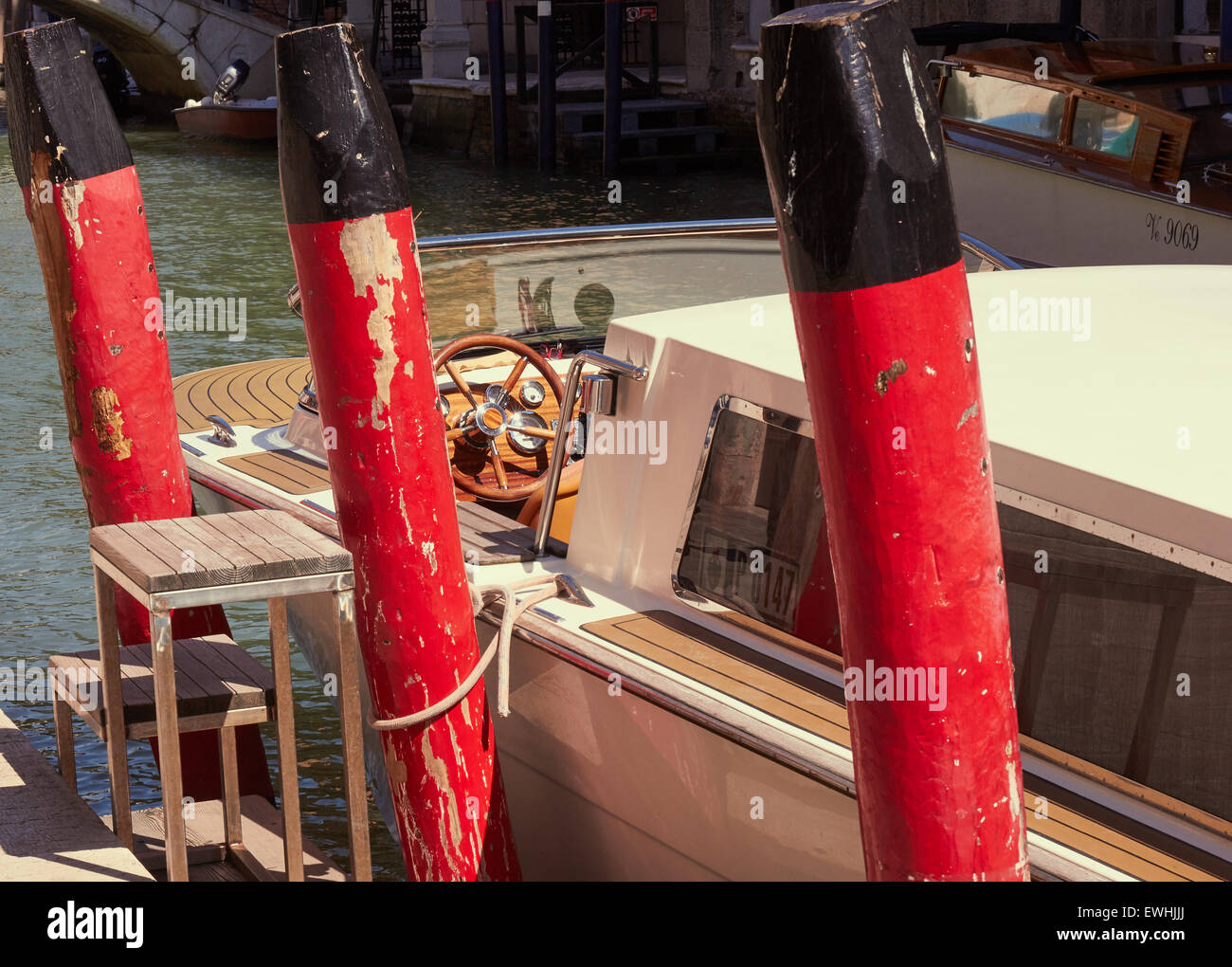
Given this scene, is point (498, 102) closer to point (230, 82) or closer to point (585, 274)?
point (230, 82)

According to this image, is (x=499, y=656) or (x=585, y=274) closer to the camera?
(x=499, y=656)

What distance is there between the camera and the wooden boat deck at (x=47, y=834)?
2732 mm

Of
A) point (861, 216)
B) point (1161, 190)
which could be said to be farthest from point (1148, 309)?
point (1161, 190)

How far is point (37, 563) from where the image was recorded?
250 inches

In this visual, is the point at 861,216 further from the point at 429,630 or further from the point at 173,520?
the point at 173,520

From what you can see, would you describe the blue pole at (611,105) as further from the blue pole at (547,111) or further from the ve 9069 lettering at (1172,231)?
the ve 9069 lettering at (1172,231)

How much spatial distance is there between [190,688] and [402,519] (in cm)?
52

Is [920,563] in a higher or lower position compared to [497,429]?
higher

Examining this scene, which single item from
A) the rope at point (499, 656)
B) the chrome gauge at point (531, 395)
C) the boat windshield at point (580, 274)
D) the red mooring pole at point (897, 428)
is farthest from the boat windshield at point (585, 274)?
the red mooring pole at point (897, 428)

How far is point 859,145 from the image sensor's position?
1944 mm

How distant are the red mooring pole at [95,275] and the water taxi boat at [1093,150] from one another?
5769 millimetres

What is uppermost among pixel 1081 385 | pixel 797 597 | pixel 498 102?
pixel 498 102

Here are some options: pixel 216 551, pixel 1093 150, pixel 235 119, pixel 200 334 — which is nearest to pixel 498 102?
pixel 235 119
